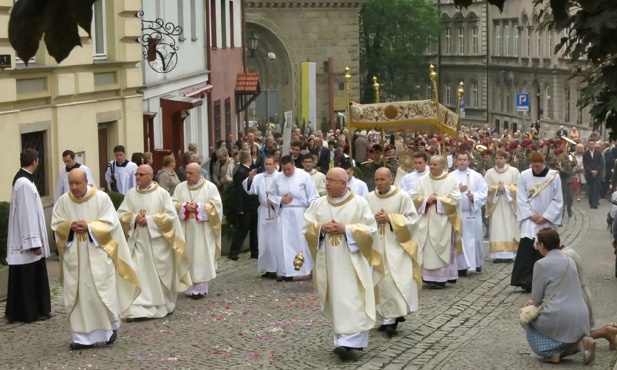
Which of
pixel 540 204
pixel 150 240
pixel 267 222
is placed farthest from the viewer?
pixel 267 222

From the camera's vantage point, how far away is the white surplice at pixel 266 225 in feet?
57.1

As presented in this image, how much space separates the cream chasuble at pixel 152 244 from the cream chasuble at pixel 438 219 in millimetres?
3514

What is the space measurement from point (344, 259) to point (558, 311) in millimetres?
1821

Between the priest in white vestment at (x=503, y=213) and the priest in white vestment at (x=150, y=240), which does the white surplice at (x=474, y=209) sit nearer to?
the priest in white vestment at (x=503, y=213)

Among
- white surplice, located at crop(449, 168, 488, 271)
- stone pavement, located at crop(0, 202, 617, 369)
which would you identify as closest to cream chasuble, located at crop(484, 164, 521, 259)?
white surplice, located at crop(449, 168, 488, 271)

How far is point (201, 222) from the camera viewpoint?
1573 cm

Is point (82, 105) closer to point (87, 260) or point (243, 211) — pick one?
point (243, 211)

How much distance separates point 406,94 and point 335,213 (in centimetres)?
6303

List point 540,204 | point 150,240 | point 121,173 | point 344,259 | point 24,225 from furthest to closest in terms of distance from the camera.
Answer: point 121,173
point 540,204
point 150,240
point 24,225
point 344,259

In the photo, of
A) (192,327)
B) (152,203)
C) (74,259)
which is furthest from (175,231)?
(74,259)

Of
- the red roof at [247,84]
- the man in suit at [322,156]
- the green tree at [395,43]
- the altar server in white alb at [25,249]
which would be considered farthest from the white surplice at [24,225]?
the green tree at [395,43]

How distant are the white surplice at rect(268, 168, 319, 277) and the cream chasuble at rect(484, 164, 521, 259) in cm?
369

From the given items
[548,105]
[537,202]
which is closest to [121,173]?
[537,202]

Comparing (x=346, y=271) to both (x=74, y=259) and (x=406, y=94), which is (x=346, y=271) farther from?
(x=406, y=94)
